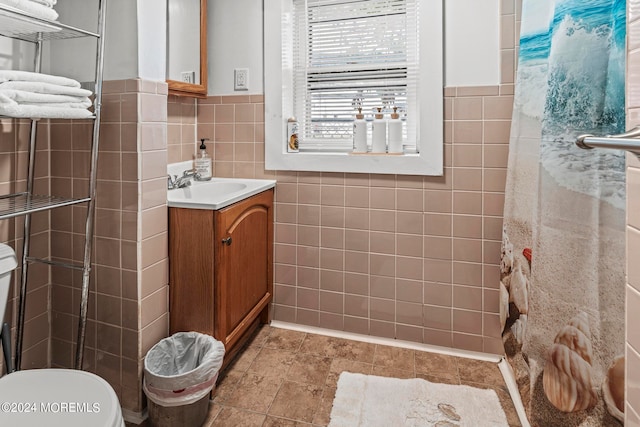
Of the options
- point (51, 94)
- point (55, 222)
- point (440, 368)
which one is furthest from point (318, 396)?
point (51, 94)

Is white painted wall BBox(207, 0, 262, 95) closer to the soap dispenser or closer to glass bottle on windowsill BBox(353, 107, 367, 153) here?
the soap dispenser

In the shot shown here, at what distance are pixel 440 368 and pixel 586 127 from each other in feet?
4.25

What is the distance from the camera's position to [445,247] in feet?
6.53

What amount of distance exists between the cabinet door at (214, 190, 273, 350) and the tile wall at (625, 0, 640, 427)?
51.7 inches

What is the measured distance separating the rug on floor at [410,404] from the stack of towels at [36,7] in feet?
5.49

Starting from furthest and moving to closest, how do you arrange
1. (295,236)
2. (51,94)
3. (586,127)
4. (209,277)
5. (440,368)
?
(295,236), (440,368), (209,277), (51,94), (586,127)

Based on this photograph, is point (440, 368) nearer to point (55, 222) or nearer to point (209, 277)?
point (209, 277)

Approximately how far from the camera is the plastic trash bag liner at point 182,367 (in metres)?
1.39

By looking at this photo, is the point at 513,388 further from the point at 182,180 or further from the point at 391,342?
the point at 182,180

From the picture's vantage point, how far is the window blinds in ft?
6.91

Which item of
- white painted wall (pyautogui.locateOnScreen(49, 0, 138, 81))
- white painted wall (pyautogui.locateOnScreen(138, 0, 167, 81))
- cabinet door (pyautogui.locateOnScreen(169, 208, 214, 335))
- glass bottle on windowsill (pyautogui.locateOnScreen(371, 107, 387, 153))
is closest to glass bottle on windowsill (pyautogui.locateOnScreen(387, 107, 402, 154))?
glass bottle on windowsill (pyautogui.locateOnScreen(371, 107, 387, 153))

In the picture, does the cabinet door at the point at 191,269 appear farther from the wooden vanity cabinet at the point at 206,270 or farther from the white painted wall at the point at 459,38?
the white painted wall at the point at 459,38

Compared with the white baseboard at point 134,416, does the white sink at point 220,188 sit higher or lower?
higher

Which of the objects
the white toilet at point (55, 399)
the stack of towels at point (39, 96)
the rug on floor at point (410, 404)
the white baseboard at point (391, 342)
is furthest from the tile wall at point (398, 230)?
the white toilet at point (55, 399)
